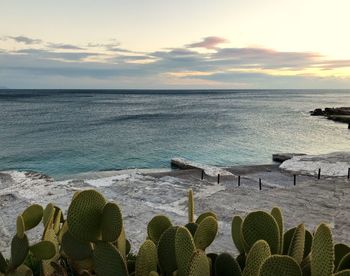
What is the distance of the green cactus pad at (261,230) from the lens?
223 cm

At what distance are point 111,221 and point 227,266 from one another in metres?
0.71

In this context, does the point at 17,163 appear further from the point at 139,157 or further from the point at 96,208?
the point at 96,208

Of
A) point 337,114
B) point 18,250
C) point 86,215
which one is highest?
point 86,215

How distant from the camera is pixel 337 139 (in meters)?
42.2

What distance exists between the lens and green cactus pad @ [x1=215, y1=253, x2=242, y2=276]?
2240 millimetres

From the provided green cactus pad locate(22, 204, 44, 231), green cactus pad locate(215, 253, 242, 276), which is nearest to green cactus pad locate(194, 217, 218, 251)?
green cactus pad locate(215, 253, 242, 276)

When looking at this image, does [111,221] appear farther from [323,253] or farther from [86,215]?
[323,253]

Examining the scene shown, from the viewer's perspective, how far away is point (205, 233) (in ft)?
7.60

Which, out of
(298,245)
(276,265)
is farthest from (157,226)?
(276,265)

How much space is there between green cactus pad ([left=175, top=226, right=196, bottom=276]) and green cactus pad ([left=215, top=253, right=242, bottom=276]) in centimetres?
29

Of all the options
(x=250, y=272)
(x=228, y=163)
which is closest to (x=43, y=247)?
(x=250, y=272)

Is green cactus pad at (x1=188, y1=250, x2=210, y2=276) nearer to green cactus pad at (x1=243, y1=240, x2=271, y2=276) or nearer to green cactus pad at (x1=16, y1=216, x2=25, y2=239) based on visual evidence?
green cactus pad at (x1=243, y1=240, x2=271, y2=276)

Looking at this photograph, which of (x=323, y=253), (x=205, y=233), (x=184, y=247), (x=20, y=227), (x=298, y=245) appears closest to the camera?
(x=323, y=253)

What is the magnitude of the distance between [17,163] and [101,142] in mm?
12494
